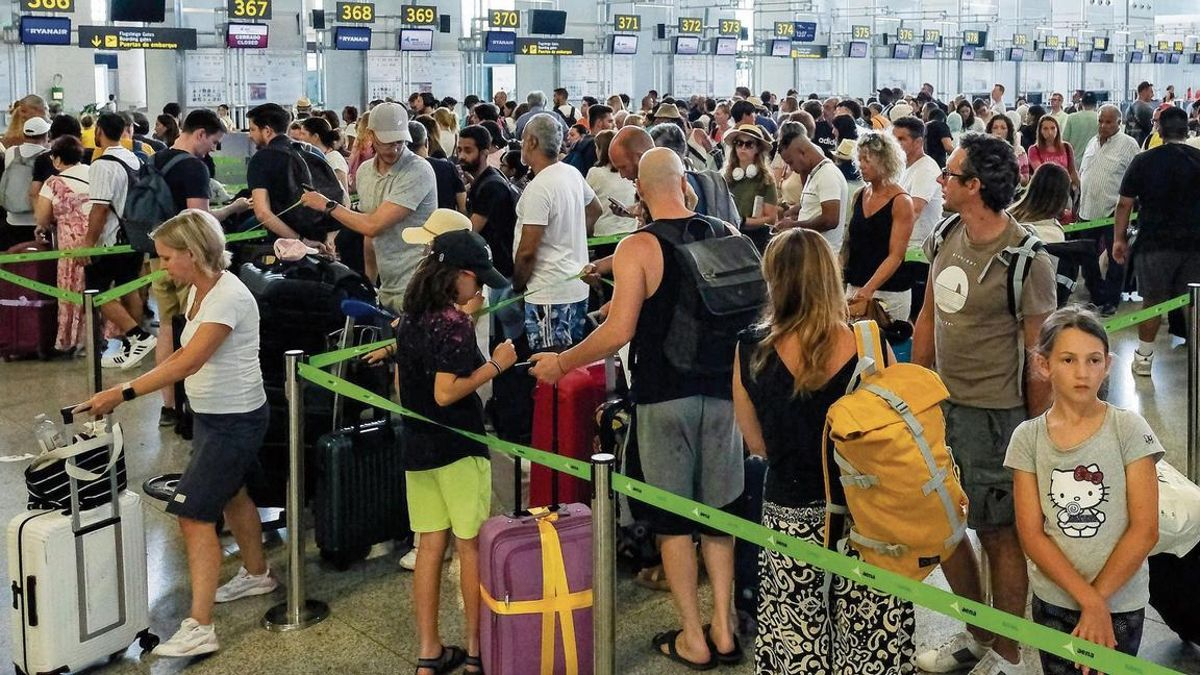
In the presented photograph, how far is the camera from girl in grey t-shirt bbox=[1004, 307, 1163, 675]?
9.98 feet

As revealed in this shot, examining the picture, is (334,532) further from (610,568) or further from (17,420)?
(17,420)

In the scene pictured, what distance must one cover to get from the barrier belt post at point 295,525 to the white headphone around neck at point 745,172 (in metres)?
3.73

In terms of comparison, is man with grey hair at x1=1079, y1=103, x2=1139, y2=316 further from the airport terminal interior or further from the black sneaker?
the black sneaker

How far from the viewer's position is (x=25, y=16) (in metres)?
19.2

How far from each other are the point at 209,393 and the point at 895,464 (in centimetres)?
241

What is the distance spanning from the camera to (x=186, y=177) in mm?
7426

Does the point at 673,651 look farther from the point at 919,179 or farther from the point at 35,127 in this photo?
the point at 35,127

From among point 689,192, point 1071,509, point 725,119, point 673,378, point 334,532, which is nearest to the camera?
point 1071,509

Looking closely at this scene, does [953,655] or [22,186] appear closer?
[953,655]

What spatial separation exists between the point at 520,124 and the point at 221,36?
10537 mm

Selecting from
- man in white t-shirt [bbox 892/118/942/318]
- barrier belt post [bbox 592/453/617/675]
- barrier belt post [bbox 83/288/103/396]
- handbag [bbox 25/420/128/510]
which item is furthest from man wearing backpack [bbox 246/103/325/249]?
barrier belt post [bbox 592/453/617/675]

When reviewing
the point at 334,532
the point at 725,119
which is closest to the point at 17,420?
the point at 334,532

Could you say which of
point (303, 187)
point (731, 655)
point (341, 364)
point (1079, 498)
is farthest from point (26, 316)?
point (1079, 498)

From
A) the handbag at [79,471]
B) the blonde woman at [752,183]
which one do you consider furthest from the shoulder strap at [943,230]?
the blonde woman at [752,183]
